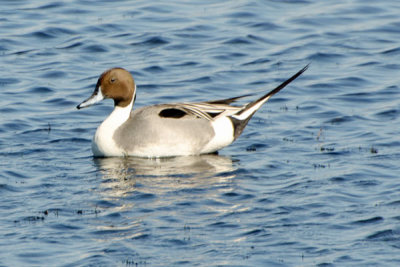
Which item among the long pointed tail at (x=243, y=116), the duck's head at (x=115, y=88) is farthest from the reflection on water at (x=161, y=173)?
the duck's head at (x=115, y=88)

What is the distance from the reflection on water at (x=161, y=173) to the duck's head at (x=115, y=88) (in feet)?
2.57

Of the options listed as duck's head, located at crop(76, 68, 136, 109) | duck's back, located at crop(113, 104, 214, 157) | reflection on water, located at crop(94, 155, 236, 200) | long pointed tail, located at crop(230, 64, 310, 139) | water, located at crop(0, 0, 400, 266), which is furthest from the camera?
long pointed tail, located at crop(230, 64, 310, 139)

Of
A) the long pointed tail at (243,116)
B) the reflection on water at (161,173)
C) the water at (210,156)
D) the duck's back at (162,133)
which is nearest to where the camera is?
the water at (210,156)

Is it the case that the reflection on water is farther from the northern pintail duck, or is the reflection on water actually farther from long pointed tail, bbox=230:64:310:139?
long pointed tail, bbox=230:64:310:139

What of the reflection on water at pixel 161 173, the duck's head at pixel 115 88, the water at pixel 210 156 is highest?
the duck's head at pixel 115 88

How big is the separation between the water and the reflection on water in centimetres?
3

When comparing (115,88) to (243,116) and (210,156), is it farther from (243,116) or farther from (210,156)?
(243,116)

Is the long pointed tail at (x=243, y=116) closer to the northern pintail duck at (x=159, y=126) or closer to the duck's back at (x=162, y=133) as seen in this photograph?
the northern pintail duck at (x=159, y=126)

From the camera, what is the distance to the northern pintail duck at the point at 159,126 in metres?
10.8

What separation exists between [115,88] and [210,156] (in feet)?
4.69

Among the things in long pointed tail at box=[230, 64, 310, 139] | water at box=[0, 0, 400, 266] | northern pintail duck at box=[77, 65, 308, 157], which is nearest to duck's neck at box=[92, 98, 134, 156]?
northern pintail duck at box=[77, 65, 308, 157]

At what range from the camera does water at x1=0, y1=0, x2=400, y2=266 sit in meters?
7.64

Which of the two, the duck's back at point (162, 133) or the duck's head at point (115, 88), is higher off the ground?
the duck's head at point (115, 88)

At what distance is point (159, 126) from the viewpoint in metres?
10.8
